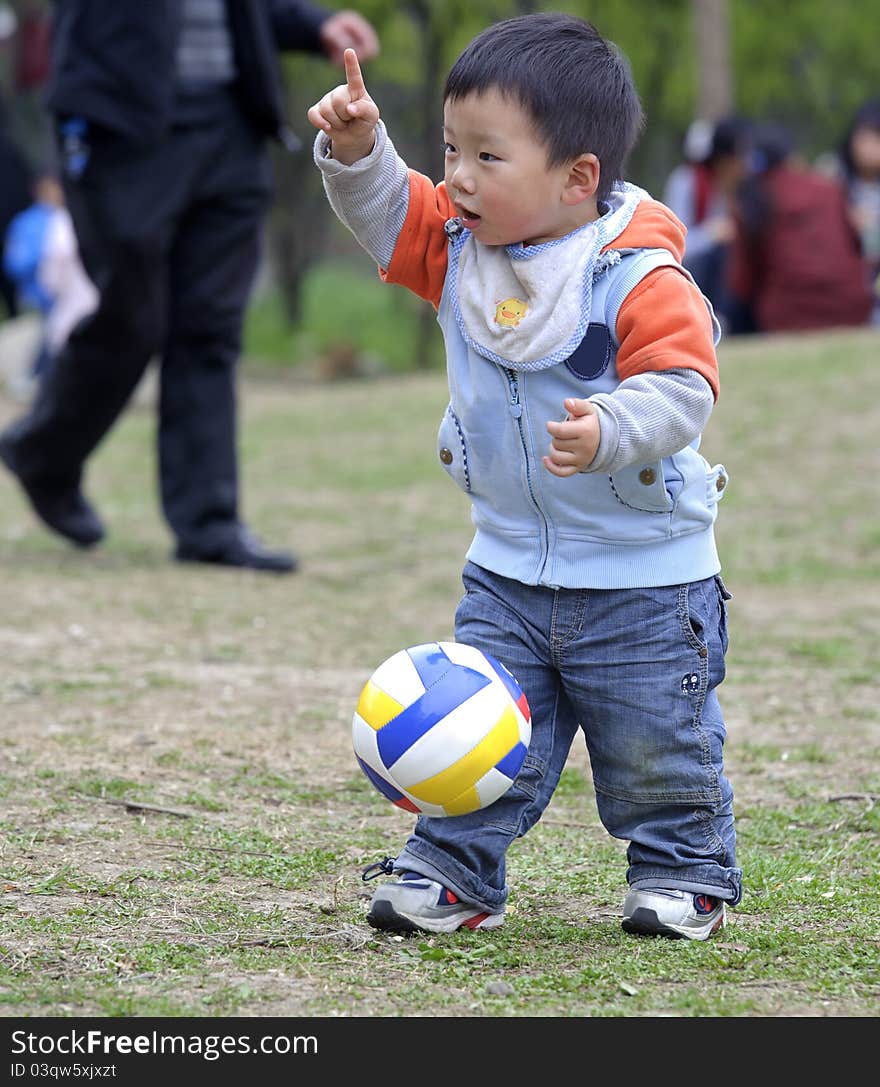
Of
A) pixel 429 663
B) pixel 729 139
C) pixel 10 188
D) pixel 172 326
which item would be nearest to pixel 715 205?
pixel 729 139

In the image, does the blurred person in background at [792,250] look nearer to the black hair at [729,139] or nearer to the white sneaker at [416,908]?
the black hair at [729,139]

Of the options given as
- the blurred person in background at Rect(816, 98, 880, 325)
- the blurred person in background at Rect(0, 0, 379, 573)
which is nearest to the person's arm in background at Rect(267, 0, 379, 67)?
the blurred person in background at Rect(0, 0, 379, 573)

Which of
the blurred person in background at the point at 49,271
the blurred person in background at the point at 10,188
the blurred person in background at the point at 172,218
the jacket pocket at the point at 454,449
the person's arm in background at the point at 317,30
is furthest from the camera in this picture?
the blurred person in background at the point at 10,188

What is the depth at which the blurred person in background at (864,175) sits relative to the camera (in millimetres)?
11102

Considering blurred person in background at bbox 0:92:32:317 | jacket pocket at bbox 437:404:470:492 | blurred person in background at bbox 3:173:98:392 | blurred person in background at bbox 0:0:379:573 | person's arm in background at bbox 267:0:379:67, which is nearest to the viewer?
jacket pocket at bbox 437:404:470:492

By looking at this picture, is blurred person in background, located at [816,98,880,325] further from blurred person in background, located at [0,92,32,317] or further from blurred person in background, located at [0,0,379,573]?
blurred person in background, located at [0,92,32,317]

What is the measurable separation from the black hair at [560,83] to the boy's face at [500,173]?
0.06 feet

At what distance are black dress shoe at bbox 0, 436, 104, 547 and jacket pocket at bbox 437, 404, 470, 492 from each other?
330 cm

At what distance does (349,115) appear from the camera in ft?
8.52

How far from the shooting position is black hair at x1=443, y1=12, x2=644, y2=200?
251 centimetres

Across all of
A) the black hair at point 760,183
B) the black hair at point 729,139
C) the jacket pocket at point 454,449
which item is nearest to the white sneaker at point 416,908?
the jacket pocket at point 454,449

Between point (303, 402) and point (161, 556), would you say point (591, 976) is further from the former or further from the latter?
point (303, 402)

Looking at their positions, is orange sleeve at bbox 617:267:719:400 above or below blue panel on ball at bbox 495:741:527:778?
above

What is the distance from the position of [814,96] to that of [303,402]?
55.5ft
